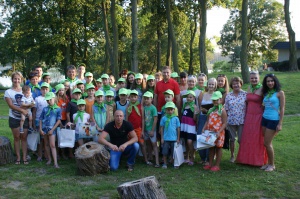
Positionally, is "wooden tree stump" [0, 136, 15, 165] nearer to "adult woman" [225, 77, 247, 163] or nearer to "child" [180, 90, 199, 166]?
"child" [180, 90, 199, 166]

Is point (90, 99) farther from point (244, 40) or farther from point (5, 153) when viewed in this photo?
point (244, 40)

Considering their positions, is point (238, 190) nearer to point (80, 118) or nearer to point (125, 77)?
point (80, 118)

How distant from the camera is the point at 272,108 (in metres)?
6.82

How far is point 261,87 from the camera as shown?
7.18 metres

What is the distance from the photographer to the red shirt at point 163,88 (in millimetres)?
7801

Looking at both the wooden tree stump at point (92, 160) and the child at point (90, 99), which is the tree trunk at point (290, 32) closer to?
the child at point (90, 99)

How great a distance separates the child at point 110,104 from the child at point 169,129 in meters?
1.20

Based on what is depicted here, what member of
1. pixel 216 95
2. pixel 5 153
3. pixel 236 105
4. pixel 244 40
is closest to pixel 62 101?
pixel 5 153

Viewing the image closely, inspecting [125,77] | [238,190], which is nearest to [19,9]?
[125,77]

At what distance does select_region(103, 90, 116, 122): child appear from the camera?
7.78 metres

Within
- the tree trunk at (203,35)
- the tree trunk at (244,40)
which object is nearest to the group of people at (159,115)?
the tree trunk at (244,40)

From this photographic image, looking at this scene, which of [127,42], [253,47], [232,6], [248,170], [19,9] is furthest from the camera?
[253,47]

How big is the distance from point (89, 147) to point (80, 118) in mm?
909

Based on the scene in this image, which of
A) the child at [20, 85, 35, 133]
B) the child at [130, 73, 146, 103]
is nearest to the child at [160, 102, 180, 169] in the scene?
the child at [130, 73, 146, 103]
